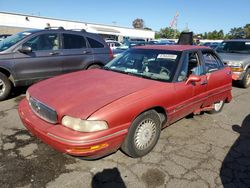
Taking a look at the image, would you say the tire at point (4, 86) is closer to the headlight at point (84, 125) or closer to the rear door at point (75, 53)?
the rear door at point (75, 53)

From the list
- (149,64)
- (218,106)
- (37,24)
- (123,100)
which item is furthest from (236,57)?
(37,24)

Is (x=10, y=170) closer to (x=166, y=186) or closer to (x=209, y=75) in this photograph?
(x=166, y=186)

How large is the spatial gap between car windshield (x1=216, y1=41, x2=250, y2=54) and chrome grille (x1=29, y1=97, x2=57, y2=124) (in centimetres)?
824

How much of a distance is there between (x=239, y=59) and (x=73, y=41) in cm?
567

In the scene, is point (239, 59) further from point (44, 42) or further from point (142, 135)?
point (44, 42)

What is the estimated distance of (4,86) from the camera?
214 inches

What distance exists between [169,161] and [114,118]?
118cm

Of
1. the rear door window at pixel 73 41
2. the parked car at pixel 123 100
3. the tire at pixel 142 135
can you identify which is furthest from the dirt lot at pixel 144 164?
the rear door window at pixel 73 41

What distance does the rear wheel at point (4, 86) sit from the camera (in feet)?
17.7

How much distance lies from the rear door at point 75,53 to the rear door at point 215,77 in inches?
136

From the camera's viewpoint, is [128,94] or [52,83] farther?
[52,83]

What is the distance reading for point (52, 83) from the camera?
3.55 m

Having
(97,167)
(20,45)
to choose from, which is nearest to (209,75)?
(97,167)

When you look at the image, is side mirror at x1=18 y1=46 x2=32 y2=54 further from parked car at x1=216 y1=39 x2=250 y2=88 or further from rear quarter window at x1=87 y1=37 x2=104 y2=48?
parked car at x1=216 y1=39 x2=250 y2=88
